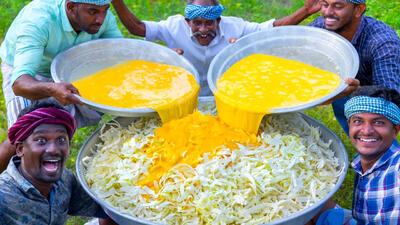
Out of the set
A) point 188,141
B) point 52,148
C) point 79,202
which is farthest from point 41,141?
point 188,141

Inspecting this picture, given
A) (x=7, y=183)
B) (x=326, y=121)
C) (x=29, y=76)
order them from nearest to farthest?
(x=7, y=183) < (x=29, y=76) < (x=326, y=121)

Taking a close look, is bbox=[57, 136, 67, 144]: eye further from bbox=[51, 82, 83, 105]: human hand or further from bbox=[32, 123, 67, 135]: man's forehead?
bbox=[51, 82, 83, 105]: human hand

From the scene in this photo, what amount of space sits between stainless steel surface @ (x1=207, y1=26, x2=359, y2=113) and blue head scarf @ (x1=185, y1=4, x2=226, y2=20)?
0.43m

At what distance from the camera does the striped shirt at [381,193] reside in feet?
10.7

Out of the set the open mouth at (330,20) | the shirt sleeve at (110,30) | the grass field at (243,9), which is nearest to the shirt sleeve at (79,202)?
the shirt sleeve at (110,30)

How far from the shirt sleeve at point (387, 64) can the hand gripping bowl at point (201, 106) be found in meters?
0.85

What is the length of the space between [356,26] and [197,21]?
160 centimetres

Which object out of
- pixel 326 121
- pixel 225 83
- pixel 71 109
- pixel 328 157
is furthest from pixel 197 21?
pixel 326 121

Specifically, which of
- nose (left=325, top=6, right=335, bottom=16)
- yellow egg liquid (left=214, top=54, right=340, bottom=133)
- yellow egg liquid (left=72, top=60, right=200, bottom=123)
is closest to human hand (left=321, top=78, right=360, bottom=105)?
yellow egg liquid (left=214, top=54, right=340, bottom=133)

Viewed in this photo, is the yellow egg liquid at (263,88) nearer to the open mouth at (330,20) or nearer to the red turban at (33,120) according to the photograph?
the open mouth at (330,20)

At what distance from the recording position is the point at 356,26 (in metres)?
4.49

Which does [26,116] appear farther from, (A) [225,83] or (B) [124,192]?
(A) [225,83]

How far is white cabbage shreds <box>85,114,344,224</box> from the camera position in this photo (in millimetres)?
3162

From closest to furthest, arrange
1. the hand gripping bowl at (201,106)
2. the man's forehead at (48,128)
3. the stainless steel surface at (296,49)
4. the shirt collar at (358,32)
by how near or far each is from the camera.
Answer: the hand gripping bowl at (201,106) → the man's forehead at (48,128) → the stainless steel surface at (296,49) → the shirt collar at (358,32)
